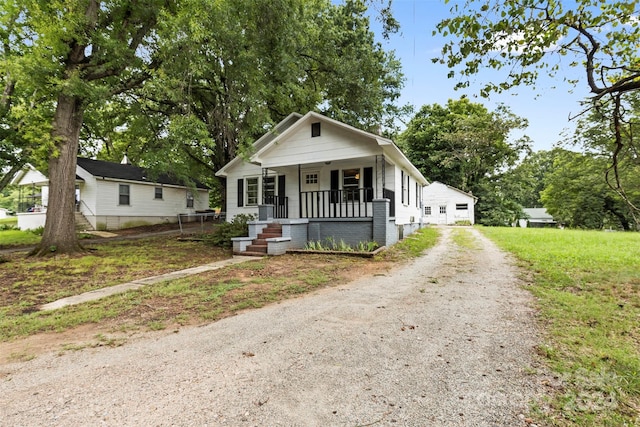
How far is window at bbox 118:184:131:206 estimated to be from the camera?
1982 cm

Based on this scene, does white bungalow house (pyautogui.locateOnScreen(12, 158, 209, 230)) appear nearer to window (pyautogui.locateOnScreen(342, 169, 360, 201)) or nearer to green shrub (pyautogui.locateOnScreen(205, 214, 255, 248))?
green shrub (pyautogui.locateOnScreen(205, 214, 255, 248))

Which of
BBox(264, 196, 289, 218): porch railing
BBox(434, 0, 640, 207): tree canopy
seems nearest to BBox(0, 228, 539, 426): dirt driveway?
BBox(434, 0, 640, 207): tree canopy

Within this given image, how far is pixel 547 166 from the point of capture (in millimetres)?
51750

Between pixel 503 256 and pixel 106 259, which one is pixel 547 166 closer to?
pixel 503 256

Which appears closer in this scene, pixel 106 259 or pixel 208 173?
pixel 106 259

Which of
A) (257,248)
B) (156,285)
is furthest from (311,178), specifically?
(156,285)

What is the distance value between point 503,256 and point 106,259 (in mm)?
12097

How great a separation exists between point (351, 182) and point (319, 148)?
6.43ft

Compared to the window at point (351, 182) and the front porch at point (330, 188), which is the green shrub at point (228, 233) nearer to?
the front porch at point (330, 188)

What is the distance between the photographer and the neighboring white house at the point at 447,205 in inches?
1156

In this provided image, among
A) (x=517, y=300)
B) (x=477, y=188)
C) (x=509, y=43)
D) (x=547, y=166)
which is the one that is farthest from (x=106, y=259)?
(x=547, y=166)

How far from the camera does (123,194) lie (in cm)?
2002

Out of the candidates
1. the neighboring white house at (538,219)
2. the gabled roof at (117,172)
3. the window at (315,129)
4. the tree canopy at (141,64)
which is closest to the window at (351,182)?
the window at (315,129)

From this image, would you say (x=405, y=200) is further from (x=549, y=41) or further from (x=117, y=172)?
(x=117, y=172)
